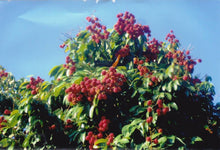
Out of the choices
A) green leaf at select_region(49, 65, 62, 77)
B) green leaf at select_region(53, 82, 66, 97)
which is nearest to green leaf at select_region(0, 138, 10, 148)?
green leaf at select_region(53, 82, 66, 97)

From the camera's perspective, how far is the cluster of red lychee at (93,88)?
93.7 inches

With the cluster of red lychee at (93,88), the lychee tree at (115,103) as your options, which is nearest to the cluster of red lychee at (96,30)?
the lychee tree at (115,103)

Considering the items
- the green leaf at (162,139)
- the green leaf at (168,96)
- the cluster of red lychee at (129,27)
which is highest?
the cluster of red lychee at (129,27)

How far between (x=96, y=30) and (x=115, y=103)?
1.06m

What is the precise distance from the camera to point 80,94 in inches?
96.7

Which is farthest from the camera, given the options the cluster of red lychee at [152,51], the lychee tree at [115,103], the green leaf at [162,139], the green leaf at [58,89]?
the cluster of red lychee at [152,51]

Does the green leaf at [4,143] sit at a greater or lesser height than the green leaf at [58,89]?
lesser

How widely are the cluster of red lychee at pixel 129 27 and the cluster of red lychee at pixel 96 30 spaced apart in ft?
0.56

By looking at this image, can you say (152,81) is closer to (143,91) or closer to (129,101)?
(143,91)

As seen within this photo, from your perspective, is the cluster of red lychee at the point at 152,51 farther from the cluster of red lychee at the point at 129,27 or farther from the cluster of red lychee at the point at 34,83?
the cluster of red lychee at the point at 34,83

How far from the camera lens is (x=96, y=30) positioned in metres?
3.32

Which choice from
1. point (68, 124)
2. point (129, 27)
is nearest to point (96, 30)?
point (129, 27)

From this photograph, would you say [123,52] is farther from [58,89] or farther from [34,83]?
[34,83]

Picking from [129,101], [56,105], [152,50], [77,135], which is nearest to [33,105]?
[56,105]
